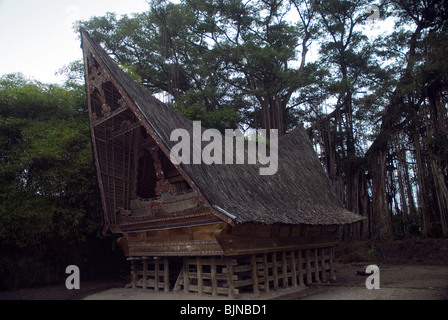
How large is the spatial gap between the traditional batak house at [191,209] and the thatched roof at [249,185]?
0.03 m

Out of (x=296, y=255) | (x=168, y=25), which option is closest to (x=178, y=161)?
(x=296, y=255)

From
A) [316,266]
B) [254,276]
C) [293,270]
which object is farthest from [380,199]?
[254,276]

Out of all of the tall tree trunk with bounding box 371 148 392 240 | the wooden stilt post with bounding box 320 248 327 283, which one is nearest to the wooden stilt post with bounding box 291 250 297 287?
the wooden stilt post with bounding box 320 248 327 283

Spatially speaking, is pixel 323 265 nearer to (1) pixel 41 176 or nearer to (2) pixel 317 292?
(2) pixel 317 292

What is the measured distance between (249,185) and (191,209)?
1.60m

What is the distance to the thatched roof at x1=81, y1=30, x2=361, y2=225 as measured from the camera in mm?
6734

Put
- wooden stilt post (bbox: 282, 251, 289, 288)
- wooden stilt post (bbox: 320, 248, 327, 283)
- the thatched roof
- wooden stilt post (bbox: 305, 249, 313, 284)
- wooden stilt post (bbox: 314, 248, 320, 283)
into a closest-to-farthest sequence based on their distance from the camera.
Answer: the thatched roof
wooden stilt post (bbox: 282, 251, 289, 288)
wooden stilt post (bbox: 305, 249, 313, 284)
wooden stilt post (bbox: 314, 248, 320, 283)
wooden stilt post (bbox: 320, 248, 327, 283)

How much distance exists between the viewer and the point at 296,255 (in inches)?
362

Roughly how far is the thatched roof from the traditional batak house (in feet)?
0.10

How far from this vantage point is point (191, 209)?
7199 mm

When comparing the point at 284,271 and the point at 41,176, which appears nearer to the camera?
the point at 284,271

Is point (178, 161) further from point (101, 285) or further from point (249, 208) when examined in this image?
point (101, 285)

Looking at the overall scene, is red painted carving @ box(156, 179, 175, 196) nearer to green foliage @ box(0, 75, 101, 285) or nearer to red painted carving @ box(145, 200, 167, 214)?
red painted carving @ box(145, 200, 167, 214)
